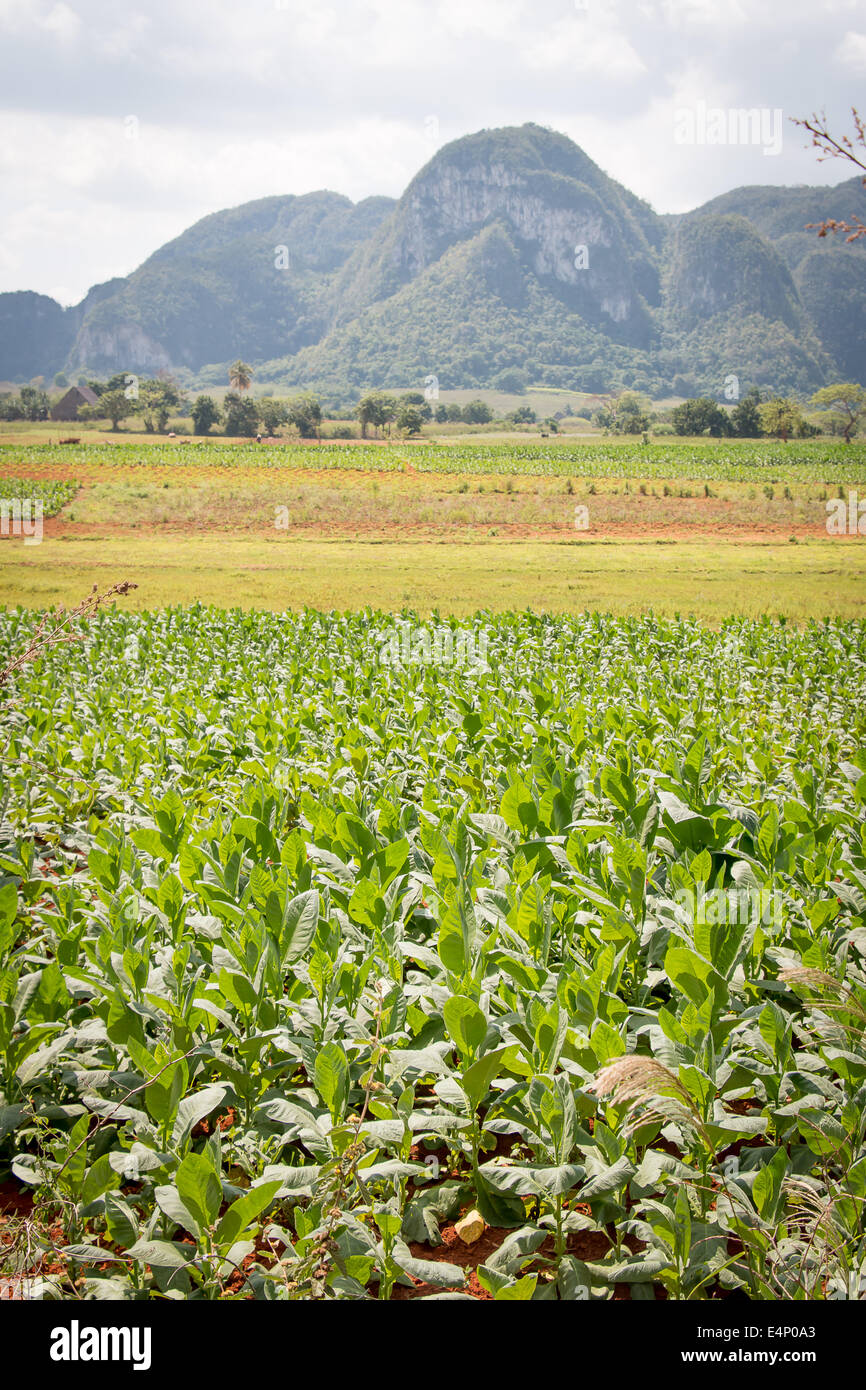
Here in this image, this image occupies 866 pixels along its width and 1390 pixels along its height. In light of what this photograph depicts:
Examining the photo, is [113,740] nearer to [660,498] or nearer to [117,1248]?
[117,1248]

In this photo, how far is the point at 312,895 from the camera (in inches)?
114

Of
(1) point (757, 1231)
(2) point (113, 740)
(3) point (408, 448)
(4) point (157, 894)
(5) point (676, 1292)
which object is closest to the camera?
(1) point (757, 1231)

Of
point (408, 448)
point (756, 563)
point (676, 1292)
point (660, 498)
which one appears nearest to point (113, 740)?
point (676, 1292)

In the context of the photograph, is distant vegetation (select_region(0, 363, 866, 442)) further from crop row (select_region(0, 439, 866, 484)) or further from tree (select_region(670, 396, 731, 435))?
crop row (select_region(0, 439, 866, 484))

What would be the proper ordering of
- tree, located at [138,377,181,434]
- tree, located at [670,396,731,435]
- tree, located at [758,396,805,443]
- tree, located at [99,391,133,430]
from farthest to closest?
tree, located at [670,396,731,435], tree, located at [758,396,805,443], tree, located at [138,377,181,434], tree, located at [99,391,133,430]

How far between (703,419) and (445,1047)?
9490 cm

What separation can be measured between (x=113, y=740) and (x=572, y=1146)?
15.8ft

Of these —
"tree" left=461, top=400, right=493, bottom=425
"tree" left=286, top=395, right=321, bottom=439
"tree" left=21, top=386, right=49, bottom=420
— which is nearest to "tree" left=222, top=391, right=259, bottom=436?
"tree" left=286, top=395, right=321, bottom=439

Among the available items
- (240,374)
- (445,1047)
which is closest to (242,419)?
(240,374)

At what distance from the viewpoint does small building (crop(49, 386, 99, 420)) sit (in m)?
77.2

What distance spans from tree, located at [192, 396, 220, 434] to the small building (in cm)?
1121

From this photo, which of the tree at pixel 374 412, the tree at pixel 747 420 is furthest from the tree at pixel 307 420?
the tree at pixel 747 420

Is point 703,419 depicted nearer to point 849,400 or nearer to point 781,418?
point 781,418

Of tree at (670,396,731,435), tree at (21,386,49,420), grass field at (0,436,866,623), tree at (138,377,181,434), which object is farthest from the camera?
tree at (670,396,731,435)
